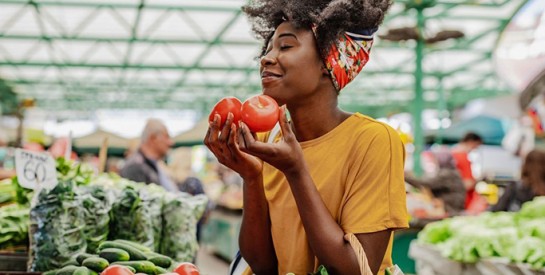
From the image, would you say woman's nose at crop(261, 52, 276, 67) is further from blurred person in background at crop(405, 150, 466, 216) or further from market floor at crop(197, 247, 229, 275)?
market floor at crop(197, 247, 229, 275)

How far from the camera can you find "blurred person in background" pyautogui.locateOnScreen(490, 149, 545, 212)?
5.89 meters

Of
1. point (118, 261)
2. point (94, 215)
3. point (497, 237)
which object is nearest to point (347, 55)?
point (118, 261)

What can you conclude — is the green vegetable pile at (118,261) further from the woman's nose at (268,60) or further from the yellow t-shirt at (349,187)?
the woman's nose at (268,60)

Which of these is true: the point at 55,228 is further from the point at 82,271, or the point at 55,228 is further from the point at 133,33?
the point at 133,33

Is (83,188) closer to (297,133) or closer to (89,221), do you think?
(89,221)

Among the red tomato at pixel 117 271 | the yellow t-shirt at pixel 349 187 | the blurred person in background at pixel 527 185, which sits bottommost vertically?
the blurred person in background at pixel 527 185

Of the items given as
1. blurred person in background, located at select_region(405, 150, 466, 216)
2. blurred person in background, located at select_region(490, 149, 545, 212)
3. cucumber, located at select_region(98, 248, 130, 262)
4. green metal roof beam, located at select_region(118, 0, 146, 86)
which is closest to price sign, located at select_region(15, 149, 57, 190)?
cucumber, located at select_region(98, 248, 130, 262)

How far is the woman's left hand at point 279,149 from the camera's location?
1.57 meters

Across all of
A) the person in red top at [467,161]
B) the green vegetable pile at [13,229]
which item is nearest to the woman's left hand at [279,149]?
the green vegetable pile at [13,229]

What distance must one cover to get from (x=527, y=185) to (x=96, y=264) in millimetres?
5107

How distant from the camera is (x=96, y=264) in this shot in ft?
7.33

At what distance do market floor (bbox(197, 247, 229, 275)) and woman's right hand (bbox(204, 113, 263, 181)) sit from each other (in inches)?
322

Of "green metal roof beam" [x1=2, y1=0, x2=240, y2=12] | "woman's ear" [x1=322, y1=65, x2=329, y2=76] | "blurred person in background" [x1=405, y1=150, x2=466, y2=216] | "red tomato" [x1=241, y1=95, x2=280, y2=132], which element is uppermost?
"green metal roof beam" [x1=2, y1=0, x2=240, y2=12]

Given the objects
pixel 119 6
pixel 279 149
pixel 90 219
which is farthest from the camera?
pixel 119 6
